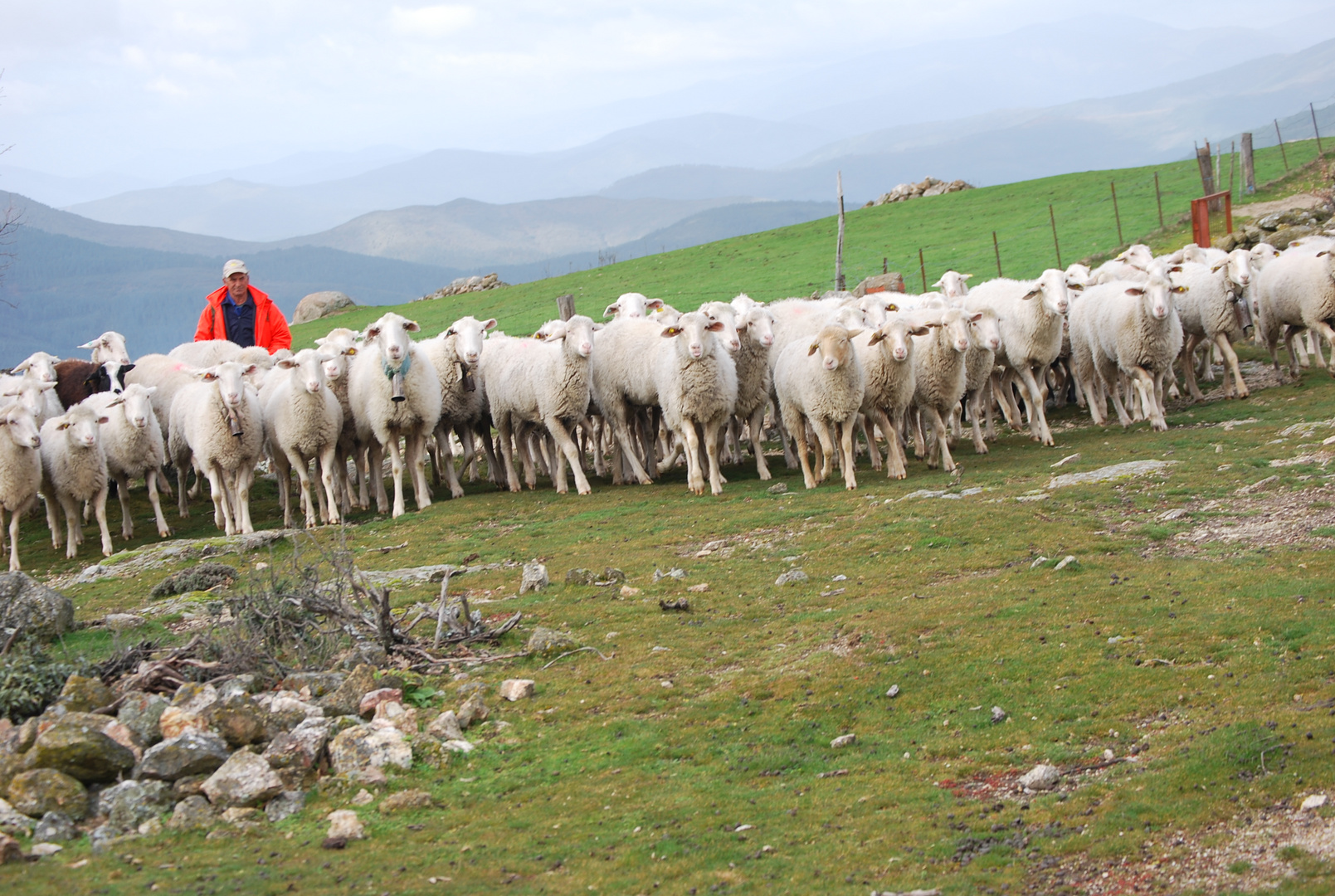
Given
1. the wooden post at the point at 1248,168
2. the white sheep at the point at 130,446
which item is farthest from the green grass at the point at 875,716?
the wooden post at the point at 1248,168

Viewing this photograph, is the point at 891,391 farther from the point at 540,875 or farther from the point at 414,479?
the point at 540,875

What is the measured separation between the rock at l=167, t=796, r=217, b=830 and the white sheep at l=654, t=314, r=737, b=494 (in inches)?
376

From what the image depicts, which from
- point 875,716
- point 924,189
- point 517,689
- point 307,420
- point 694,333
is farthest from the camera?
point 924,189

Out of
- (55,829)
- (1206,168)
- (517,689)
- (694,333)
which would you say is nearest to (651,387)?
(694,333)

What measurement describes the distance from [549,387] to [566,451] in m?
0.97

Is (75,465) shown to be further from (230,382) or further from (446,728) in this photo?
(446,728)

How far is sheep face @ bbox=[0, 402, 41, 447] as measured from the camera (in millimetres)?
14859

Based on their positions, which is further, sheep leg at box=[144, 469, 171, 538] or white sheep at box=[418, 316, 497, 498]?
white sheep at box=[418, 316, 497, 498]

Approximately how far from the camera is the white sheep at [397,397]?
51.4ft

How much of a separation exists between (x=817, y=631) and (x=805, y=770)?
2.09 m

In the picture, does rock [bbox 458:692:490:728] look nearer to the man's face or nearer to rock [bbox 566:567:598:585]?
rock [bbox 566:567:598:585]

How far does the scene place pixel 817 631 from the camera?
25.6 ft

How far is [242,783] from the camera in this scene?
558cm

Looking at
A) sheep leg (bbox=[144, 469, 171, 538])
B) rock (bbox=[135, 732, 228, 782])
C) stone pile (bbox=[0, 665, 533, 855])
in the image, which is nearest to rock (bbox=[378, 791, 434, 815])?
stone pile (bbox=[0, 665, 533, 855])
